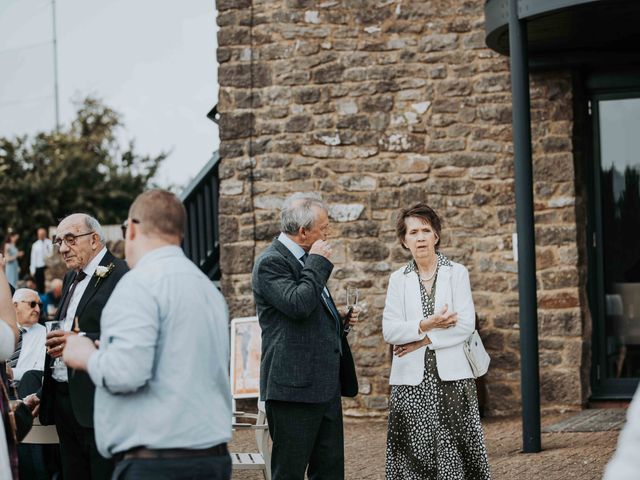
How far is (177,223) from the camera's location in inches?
157

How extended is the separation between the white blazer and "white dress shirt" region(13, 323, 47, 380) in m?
2.27

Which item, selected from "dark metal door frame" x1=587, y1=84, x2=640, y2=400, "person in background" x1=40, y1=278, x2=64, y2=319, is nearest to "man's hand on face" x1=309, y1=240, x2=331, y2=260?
"dark metal door frame" x1=587, y1=84, x2=640, y2=400

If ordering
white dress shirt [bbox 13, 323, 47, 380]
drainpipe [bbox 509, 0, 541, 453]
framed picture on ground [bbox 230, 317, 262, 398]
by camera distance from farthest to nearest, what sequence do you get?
framed picture on ground [bbox 230, 317, 262, 398] → drainpipe [bbox 509, 0, 541, 453] → white dress shirt [bbox 13, 323, 47, 380]

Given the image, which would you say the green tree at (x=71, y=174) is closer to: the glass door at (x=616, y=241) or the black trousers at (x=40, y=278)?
the black trousers at (x=40, y=278)

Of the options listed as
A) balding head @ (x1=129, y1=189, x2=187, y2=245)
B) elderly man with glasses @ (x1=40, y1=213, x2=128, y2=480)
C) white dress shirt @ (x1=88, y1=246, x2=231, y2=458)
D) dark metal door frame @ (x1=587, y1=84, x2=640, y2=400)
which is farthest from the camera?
dark metal door frame @ (x1=587, y1=84, x2=640, y2=400)

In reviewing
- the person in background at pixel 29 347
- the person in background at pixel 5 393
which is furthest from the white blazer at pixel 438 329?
the person in background at pixel 5 393

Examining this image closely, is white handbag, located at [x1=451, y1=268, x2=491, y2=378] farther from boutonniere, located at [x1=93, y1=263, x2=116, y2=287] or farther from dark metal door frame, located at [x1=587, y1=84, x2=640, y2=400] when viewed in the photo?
dark metal door frame, located at [x1=587, y1=84, x2=640, y2=400]

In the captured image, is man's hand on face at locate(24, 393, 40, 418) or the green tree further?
the green tree

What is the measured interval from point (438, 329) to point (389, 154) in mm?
4125

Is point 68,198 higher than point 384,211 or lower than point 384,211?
higher

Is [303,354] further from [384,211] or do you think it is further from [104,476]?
[384,211]

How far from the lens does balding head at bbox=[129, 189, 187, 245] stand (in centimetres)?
396

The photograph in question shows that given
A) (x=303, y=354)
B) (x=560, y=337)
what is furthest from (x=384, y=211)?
(x=303, y=354)

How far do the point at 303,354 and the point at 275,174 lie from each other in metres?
5.21
